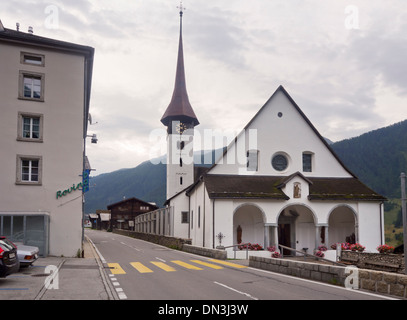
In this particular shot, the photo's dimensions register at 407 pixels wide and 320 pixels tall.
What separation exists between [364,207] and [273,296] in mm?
23231

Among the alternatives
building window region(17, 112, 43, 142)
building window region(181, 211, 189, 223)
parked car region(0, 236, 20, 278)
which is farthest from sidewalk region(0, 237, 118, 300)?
building window region(181, 211, 189, 223)

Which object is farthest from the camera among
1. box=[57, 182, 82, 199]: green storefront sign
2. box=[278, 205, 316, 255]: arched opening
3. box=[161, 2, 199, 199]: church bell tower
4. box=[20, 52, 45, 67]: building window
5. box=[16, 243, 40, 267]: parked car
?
box=[161, 2, 199, 199]: church bell tower

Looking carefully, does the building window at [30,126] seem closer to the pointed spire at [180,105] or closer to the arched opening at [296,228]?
the arched opening at [296,228]

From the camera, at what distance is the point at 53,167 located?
21.4 m

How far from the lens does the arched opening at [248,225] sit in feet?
102

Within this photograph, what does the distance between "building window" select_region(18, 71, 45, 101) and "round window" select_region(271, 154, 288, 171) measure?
708 inches

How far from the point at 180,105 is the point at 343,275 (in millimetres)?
45721

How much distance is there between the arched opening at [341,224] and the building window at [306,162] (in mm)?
3883

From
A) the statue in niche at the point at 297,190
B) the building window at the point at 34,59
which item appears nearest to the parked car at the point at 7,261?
the building window at the point at 34,59

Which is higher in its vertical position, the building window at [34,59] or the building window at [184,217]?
the building window at [34,59]

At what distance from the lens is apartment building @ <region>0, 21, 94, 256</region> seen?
20.5 meters

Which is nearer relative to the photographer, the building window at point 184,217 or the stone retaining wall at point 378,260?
the stone retaining wall at point 378,260

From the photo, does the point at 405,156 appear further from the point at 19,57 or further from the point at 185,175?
the point at 19,57

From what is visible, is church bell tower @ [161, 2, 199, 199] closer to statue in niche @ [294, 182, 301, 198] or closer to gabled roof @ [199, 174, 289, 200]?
gabled roof @ [199, 174, 289, 200]
